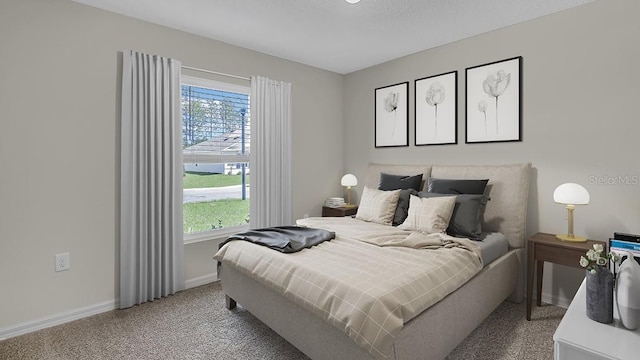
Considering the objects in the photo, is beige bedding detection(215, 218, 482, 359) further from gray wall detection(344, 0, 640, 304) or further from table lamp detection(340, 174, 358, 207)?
table lamp detection(340, 174, 358, 207)

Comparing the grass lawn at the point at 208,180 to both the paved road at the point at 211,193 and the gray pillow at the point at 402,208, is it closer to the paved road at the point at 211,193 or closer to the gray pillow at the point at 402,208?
the paved road at the point at 211,193

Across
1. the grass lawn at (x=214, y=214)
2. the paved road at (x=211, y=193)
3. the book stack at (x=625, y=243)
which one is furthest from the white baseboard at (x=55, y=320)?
the book stack at (x=625, y=243)

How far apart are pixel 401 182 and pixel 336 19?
1.76m

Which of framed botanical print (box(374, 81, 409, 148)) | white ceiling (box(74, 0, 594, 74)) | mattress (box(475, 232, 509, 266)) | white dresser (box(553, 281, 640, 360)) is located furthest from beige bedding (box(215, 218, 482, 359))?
white ceiling (box(74, 0, 594, 74))

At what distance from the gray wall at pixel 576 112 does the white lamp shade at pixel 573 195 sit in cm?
28

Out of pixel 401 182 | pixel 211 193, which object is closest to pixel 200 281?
pixel 211 193

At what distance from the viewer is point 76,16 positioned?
2531 mm

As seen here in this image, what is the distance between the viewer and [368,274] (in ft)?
5.84

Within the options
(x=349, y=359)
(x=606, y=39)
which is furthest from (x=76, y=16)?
(x=606, y=39)

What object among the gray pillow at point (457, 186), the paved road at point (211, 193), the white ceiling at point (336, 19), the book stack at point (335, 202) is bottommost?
the book stack at point (335, 202)

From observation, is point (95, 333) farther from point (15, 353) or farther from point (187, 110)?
point (187, 110)

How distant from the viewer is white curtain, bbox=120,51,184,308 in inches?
108

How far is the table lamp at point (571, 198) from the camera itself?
241 cm

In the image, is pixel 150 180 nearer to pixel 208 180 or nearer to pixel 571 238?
pixel 208 180
